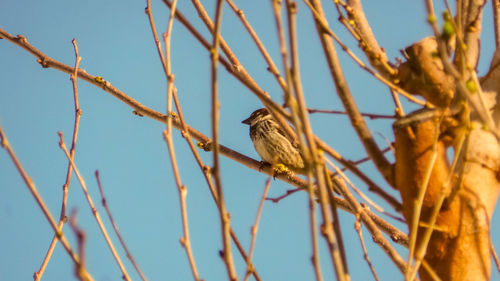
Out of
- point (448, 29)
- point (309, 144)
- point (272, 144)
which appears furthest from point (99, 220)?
point (272, 144)

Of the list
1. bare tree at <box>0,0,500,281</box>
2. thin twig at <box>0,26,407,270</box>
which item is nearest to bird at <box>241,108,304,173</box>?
thin twig at <box>0,26,407,270</box>

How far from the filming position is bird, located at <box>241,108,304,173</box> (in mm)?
6820

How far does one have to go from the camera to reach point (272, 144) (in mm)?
6969

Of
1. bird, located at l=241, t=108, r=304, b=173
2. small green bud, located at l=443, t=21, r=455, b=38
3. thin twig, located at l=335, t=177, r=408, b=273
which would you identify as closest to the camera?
small green bud, located at l=443, t=21, r=455, b=38

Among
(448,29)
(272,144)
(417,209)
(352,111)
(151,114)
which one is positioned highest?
(272,144)

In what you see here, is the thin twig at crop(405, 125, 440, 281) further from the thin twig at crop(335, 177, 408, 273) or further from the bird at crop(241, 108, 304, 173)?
the bird at crop(241, 108, 304, 173)

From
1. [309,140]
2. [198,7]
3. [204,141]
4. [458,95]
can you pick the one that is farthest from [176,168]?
[204,141]

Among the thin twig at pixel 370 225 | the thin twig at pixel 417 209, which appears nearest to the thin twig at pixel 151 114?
the thin twig at pixel 370 225

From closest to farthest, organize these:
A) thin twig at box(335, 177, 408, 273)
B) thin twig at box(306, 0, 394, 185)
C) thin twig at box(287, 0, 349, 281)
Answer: thin twig at box(287, 0, 349, 281), thin twig at box(306, 0, 394, 185), thin twig at box(335, 177, 408, 273)

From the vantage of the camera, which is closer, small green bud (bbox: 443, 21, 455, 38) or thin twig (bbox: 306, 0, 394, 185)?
small green bud (bbox: 443, 21, 455, 38)

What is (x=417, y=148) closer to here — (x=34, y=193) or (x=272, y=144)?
(x=34, y=193)

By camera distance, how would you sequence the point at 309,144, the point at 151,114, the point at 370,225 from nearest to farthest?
the point at 309,144 → the point at 370,225 → the point at 151,114

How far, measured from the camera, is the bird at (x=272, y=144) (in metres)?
6.82

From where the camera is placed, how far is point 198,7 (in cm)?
292
